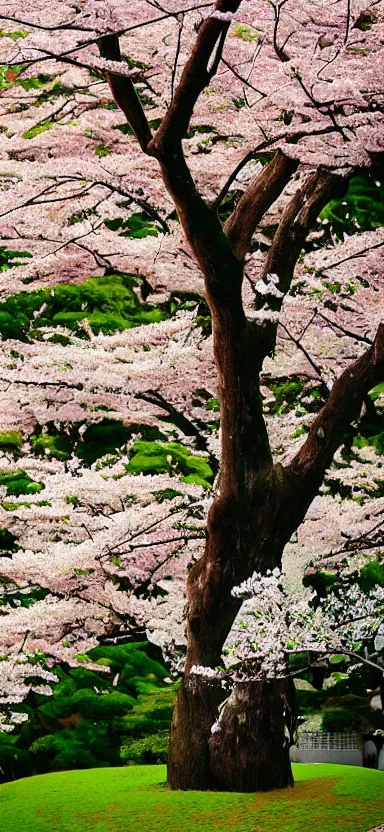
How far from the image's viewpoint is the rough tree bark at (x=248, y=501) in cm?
676

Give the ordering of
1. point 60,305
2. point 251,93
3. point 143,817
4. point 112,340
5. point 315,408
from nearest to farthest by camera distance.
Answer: point 143,817
point 251,93
point 112,340
point 315,408
point 60,305

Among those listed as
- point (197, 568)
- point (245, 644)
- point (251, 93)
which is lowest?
point (245, 644)

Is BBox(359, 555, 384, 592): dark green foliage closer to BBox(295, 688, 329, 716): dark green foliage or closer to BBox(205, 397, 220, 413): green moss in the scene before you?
BBox(295, 688, 329, 716): dark green foliage

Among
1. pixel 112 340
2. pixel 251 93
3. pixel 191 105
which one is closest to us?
pixel 191 105

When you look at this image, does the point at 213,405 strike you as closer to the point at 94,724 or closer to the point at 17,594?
the point at 17,594

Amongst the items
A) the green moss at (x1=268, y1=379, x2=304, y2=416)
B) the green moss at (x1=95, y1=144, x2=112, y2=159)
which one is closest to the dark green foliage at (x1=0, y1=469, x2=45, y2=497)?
the green moss at (x1=268, y1=379, x2=304, y2=416)

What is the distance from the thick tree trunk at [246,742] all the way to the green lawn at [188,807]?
19 cm

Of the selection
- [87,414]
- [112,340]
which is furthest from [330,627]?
[87,414]

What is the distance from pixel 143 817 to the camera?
6.17 metres

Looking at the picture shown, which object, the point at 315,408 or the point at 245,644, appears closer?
the point at 245,644

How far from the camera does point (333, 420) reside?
7.02 meters

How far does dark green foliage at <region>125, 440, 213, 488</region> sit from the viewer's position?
9.45m

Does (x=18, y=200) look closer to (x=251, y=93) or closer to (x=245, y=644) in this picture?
(x=251, y=93)

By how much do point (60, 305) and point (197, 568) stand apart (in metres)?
4.95
